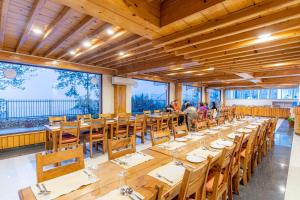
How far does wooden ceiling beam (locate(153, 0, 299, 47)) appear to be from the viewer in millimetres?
1670

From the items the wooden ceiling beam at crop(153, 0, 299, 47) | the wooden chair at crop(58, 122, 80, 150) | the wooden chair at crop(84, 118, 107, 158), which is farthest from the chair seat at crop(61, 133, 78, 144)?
the wooden ceiling beam at crop(153, 0, 299, 47)

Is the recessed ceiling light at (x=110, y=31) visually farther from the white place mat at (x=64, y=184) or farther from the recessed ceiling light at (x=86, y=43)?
the white place mat at (x=64, y=184)

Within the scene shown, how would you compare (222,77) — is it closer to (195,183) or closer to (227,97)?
(195,183)

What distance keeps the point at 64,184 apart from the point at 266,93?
51.9 feet

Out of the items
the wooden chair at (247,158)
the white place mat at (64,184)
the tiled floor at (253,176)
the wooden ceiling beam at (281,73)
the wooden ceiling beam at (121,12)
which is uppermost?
the wooden ceiling beam at (121,12)

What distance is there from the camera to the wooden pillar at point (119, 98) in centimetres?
636

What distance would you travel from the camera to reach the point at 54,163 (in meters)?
1.56

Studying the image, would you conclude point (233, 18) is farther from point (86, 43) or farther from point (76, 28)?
point (86, 43)

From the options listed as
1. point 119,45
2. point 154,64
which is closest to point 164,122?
point 154,64

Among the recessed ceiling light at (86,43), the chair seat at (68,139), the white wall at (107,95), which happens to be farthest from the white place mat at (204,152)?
the white wall at (107,95)

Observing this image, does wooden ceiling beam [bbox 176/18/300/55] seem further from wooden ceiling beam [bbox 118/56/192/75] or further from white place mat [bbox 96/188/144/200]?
white place mat [bbox 96/188/144/200]

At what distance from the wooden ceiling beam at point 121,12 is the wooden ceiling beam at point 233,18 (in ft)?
1.28

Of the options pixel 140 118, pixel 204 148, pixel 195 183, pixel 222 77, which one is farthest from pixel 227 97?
pixel 195 183

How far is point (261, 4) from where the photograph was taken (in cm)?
175
